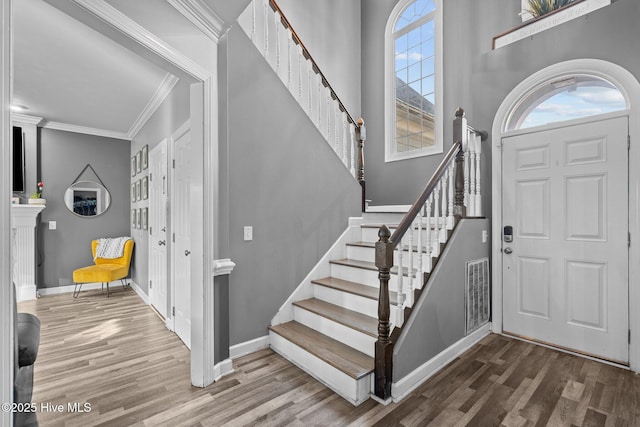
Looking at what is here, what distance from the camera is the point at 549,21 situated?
3.03 m

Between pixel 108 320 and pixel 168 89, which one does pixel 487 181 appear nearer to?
pixel 168 89

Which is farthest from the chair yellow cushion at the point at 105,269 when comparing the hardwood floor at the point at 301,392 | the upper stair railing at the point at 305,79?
the upper stair railing at the point at 305,79

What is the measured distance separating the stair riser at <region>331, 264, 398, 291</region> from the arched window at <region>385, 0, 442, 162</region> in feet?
7.20


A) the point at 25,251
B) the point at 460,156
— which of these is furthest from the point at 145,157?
the point at 460,156

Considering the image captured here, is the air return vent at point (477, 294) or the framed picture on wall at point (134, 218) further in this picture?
the framed picture on wall at point (134, 218)

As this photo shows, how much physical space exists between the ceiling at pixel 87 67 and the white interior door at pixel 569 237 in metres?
3.06

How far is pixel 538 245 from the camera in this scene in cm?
303

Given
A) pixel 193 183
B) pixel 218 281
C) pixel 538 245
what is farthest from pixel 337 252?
pixel 538 245

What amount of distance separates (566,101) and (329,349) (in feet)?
10.7

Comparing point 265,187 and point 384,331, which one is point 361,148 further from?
point 384,331

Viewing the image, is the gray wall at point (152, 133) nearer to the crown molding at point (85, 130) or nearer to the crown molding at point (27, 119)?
the crown molding at point (85, 130)

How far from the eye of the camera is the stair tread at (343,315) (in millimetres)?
2406

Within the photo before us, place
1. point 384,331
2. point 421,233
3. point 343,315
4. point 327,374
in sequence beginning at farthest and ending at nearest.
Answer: point 343,315, point 421,233, point 327,374, point 384,331

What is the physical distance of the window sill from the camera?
9.16 feet
